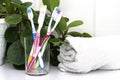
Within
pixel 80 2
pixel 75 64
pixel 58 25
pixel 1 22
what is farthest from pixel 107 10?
pixel 1 22

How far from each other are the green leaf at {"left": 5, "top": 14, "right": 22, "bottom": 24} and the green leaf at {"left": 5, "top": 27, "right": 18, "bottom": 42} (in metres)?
0.08

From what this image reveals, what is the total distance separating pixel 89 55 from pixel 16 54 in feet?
0.99

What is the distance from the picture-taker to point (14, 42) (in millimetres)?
1074

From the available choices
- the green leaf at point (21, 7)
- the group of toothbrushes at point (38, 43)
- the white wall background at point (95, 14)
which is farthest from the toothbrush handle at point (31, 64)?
the white wall background at point (95, 14)

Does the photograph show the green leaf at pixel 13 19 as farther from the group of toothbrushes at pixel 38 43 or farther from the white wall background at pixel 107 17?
the white wall background at pixel 107 17

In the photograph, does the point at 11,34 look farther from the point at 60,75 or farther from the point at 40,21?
the point at 60,75

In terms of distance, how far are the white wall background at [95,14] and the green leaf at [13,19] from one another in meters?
0.21

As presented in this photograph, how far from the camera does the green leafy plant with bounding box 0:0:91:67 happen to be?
3.41 feet

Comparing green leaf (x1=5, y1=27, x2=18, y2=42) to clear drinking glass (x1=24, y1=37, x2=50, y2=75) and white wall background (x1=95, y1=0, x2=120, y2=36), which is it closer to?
clear drinking glass (x1=24, y1=37, x2=50, y2=75)

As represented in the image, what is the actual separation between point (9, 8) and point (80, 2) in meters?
0.35

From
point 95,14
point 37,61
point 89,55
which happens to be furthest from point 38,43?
point 95,14

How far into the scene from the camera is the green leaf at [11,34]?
1.10m

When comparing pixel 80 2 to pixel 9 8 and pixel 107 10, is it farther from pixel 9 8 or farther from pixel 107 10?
pixel 9 8

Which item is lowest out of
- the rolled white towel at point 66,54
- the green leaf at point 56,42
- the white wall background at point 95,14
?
the rolled white towel at point 66,54
